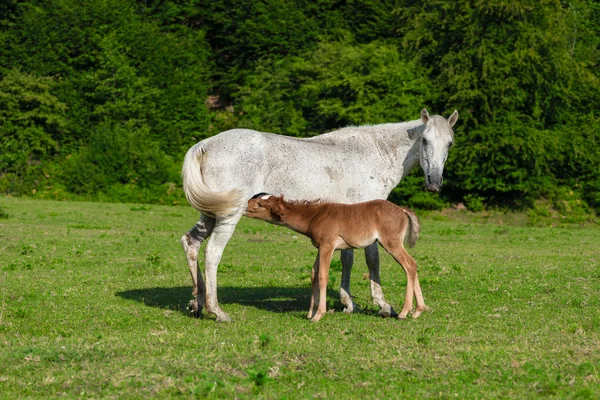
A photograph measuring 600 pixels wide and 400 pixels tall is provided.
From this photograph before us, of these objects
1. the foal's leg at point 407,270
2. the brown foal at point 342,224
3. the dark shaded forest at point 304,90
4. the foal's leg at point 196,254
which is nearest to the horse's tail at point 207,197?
the brown foal at point 342,224

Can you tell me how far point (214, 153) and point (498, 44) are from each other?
3272cm

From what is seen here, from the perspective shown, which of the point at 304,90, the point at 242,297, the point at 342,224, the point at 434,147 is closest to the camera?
the point at 342,224

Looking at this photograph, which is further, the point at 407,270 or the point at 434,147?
the point at 434,147

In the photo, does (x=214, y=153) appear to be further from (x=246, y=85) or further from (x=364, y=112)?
(x=246, y=85)

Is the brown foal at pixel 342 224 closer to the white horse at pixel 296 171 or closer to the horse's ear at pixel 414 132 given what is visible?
the white horse at pixel 296 171

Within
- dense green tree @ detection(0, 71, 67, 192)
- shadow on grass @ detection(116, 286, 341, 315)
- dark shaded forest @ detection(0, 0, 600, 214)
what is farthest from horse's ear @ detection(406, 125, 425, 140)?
dense green tree @ detection(0, 71, 67, 192)

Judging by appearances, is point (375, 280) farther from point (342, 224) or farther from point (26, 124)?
point (26, 124)

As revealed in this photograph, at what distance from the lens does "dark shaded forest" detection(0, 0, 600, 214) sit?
4134 cm

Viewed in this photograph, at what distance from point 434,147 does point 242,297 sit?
12.9 ft

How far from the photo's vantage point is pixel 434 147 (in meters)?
12.3

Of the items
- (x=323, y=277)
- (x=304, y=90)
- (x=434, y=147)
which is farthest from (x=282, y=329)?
(x=304, y=90)

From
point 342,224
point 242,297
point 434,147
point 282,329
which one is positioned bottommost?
point 242,297

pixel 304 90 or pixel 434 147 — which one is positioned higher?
pixel 434 147

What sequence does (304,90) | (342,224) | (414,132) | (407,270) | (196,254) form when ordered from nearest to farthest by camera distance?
1. (342,224)
2. (407,270)
3. (196,254)
4. (414,132)
5. (304,90)
